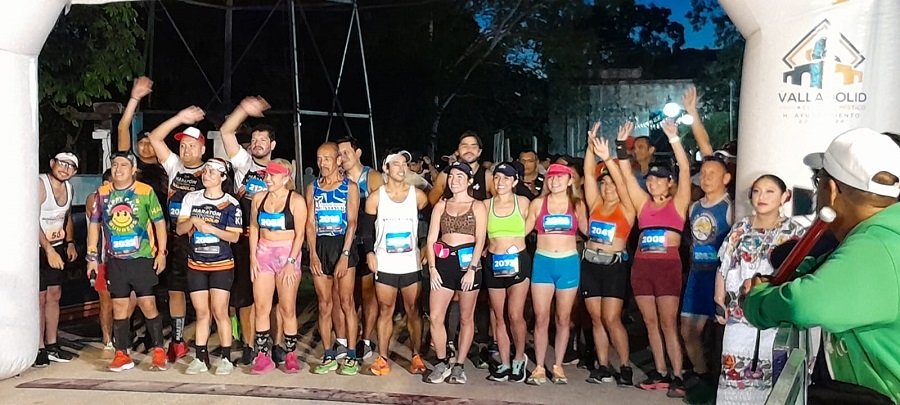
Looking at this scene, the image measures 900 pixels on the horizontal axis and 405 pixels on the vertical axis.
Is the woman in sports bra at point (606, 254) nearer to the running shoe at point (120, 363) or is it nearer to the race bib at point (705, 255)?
the race bib at point (705, 255)

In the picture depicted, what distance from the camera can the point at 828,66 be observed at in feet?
13.8

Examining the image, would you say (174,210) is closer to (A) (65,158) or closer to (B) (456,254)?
(A) (65,158)

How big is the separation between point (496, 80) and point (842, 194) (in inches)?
337

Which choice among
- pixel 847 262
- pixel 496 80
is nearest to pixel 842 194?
pixel 847 262

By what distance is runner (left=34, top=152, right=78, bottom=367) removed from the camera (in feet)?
19.9

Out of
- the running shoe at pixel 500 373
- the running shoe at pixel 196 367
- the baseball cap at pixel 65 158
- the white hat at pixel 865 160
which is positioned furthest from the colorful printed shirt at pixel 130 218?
the white hat at pixel 865 160

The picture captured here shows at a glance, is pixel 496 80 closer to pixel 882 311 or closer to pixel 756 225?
pixel 756 225

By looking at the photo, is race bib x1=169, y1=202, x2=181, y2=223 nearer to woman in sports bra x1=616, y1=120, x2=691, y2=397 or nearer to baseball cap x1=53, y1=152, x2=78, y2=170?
baseball cap x1=53, y1=152, x2=78, y2=170

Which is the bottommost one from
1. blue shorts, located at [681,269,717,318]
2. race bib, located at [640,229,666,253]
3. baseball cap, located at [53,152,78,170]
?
blue shorts, located at [681,269,717,318]

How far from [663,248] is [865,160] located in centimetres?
325

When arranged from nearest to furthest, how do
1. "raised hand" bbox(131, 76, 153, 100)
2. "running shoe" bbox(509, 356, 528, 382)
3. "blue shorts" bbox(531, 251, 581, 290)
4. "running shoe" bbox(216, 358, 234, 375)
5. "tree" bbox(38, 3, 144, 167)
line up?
"blue shorts" bbox(531, 251, 581, 290) → "running shoe" bbox(509, 356, 528, 382) → "running shoe" bbox(216, 358, 234, 375) → "raised hand" bbox(131, 76, 153, 100) → "tree" bbox(38, 3, 144, 167)

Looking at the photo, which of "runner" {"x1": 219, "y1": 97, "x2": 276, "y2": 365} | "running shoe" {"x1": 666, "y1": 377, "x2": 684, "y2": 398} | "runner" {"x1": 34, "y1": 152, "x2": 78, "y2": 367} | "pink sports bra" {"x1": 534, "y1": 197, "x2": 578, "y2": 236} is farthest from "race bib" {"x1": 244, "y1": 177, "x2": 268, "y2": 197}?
"running shoe" {"x1": 666, "y1": 377, "x2": 684, "y2": 398}

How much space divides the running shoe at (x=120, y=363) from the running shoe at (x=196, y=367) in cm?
46

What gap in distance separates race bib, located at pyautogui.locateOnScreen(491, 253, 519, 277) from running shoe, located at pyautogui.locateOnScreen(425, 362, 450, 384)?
0.74 m
